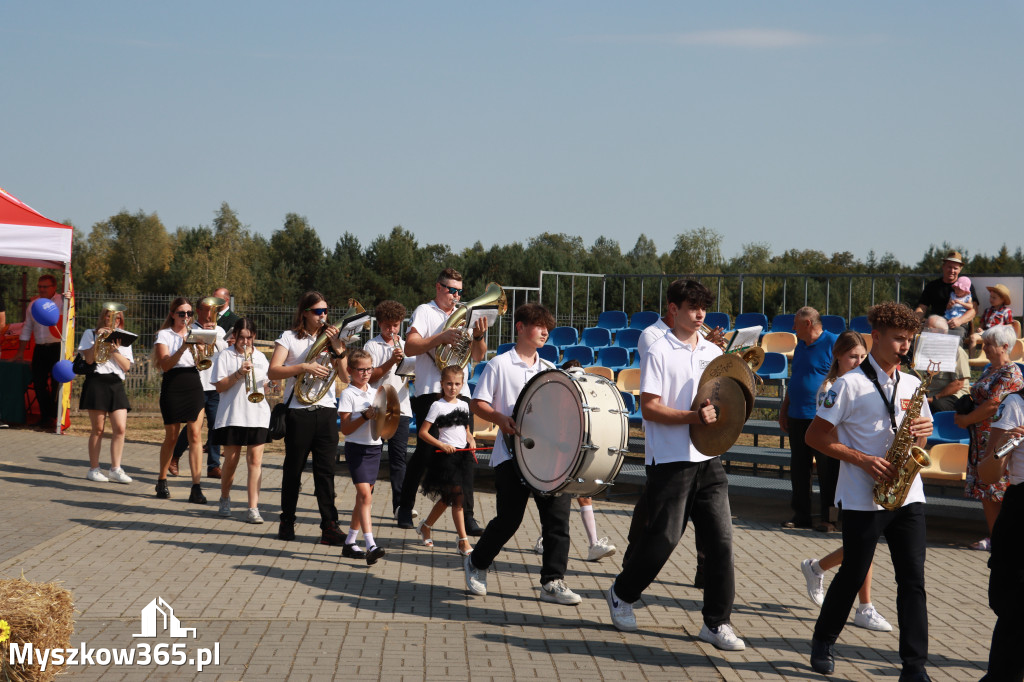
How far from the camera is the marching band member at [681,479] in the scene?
539cm

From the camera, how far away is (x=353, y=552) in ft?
24.6

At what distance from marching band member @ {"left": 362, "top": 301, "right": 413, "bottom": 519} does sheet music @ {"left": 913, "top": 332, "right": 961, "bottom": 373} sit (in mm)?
4413

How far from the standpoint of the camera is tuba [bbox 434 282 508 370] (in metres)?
7.88

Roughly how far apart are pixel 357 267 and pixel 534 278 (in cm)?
1029

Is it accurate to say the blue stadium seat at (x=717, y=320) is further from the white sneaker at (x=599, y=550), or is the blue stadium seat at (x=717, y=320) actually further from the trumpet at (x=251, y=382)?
the trumpet at (x=251, y=382)

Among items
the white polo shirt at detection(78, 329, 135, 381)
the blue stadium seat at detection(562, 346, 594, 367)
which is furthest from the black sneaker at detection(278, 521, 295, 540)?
the blue stadium seat at detection(562, 346, 594, 367)

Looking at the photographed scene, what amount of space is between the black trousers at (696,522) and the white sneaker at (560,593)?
2.95 ft

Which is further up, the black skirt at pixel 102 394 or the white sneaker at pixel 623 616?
the black skirt at pixel 102 394

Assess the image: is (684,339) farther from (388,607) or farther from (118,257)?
(118,257)


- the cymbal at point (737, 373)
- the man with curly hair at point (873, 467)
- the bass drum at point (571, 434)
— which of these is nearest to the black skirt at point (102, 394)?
the bass drum at point (571, 434)

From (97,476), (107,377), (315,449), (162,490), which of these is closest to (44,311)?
(97,476)

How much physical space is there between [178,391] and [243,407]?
148cm

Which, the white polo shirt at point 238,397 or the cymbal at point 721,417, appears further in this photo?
the white polo shirt at point 238,397

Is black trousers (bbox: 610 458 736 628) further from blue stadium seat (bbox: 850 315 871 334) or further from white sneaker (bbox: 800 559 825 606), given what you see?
blue stadium seat (bbox: 850 315 871 334)
